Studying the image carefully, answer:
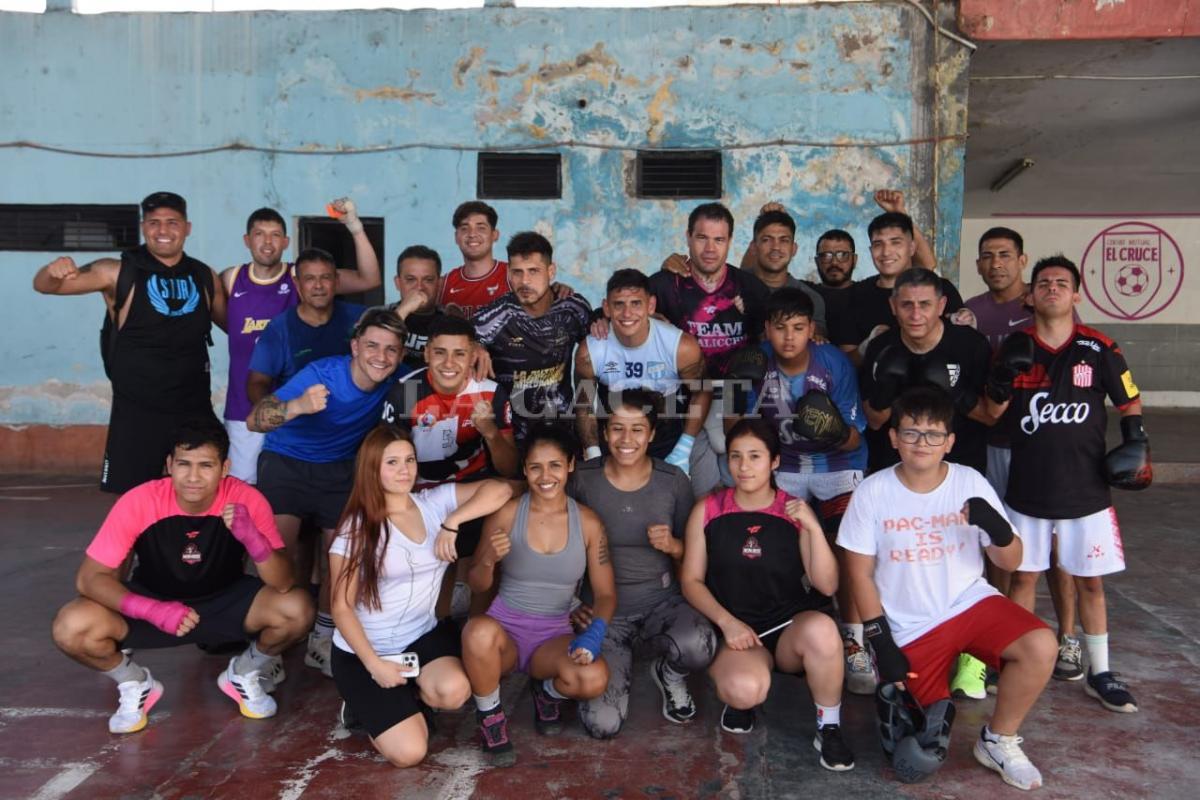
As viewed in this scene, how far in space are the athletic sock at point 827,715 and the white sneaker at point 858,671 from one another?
0.64 metres

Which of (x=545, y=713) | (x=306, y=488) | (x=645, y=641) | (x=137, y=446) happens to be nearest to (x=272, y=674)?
(x=306, y=488)

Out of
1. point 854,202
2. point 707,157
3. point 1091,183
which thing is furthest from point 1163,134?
point 707,157

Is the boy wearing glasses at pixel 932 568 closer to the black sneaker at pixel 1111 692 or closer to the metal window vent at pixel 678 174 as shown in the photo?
the black sneaker at pixel 1111 692

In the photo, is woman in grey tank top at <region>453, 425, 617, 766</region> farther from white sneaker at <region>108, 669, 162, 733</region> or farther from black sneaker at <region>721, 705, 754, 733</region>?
white sneaker at <region>108, 669, 162, 733</region>

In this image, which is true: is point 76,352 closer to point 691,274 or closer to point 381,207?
point 381,207

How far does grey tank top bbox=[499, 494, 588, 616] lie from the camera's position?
154 inches

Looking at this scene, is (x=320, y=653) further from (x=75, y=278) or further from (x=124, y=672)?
(x=75, y=278)

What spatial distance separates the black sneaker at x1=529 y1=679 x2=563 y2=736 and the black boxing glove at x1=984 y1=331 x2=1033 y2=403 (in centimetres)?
209

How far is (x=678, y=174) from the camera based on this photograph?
7.97m

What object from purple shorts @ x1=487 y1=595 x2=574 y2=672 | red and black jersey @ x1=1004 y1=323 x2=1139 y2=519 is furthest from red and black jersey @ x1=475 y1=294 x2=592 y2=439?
A: red and black jersey @ x1=1004 y1=323 x2=1139 y2=519

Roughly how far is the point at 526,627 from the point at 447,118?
17.3 ft

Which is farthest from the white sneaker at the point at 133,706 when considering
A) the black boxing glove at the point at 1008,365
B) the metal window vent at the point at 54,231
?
the metal window vent at the point at 54,231

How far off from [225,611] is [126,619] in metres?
0.35

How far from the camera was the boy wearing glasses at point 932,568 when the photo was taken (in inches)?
134
